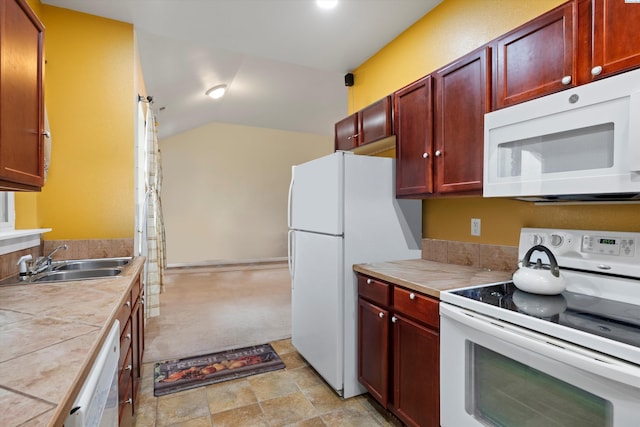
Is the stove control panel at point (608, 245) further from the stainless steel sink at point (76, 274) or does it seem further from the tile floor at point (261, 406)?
the stainless steel sink at point (76, 274)

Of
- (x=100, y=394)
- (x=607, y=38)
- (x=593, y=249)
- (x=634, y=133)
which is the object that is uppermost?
(x=607, y=38)

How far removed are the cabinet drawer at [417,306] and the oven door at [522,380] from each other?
63 mm

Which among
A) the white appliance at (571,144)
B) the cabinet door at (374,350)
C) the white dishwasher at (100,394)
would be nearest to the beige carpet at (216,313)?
the cabinet door at (374,350)

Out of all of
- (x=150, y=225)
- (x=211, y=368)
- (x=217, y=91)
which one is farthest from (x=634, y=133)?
(x=217, y=91)

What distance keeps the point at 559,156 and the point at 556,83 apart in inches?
12.7

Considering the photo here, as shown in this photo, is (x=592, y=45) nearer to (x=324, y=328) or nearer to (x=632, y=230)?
(x=632, y=230)

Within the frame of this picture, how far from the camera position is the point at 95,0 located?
89.8 inches

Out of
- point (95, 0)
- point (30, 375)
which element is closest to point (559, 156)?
point (30, 375)

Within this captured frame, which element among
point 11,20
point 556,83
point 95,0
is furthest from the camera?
point 95,0

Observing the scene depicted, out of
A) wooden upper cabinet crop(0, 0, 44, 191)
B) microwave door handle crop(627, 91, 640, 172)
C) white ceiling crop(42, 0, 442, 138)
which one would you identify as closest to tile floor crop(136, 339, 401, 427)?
wooden upper cabinet crop(0, 0, 44, 191)

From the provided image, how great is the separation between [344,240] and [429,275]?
22.8 inches

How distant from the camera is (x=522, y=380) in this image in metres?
1.17

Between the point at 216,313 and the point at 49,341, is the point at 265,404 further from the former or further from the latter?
the point at 216,313

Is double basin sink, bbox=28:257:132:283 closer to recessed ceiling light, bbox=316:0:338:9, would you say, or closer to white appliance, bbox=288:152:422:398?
white appliance, bbox=288:152:422:398
